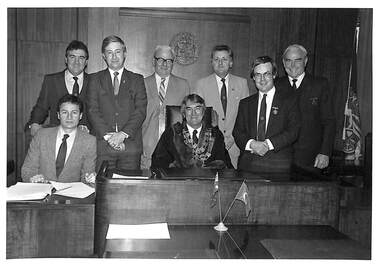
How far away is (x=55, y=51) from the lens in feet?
13.8

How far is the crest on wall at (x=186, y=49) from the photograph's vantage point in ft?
14.7

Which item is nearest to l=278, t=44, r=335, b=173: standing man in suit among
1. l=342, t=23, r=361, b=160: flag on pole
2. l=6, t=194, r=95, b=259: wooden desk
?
l=342, t=23, r=361, b=160: flag on pole

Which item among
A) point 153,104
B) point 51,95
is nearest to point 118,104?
point 153,104

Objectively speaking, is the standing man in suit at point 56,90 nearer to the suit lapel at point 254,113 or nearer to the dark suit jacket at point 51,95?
the dark suit jacket at point 51,95

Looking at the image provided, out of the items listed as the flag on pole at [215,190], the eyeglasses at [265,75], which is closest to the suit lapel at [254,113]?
the eyeglasses at [265,75]

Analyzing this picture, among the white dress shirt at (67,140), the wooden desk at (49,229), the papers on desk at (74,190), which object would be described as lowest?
the wooden desk at (49,229)

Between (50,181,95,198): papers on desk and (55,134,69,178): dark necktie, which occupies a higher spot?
(55,134,69,178): dark necktie

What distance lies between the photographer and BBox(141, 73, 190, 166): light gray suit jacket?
12.2ft

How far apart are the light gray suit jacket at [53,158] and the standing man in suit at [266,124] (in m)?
1.08

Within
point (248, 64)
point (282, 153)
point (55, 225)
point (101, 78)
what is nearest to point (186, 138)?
point (282, 153)

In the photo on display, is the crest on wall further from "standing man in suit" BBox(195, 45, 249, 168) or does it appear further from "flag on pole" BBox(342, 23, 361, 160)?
"flag on pole" BBox(342, 23, 361, 160)

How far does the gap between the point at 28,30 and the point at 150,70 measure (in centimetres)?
122

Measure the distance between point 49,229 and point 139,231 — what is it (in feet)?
1.41

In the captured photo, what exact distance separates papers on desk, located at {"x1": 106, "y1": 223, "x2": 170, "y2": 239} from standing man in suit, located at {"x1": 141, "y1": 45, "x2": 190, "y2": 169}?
72.9 inches
